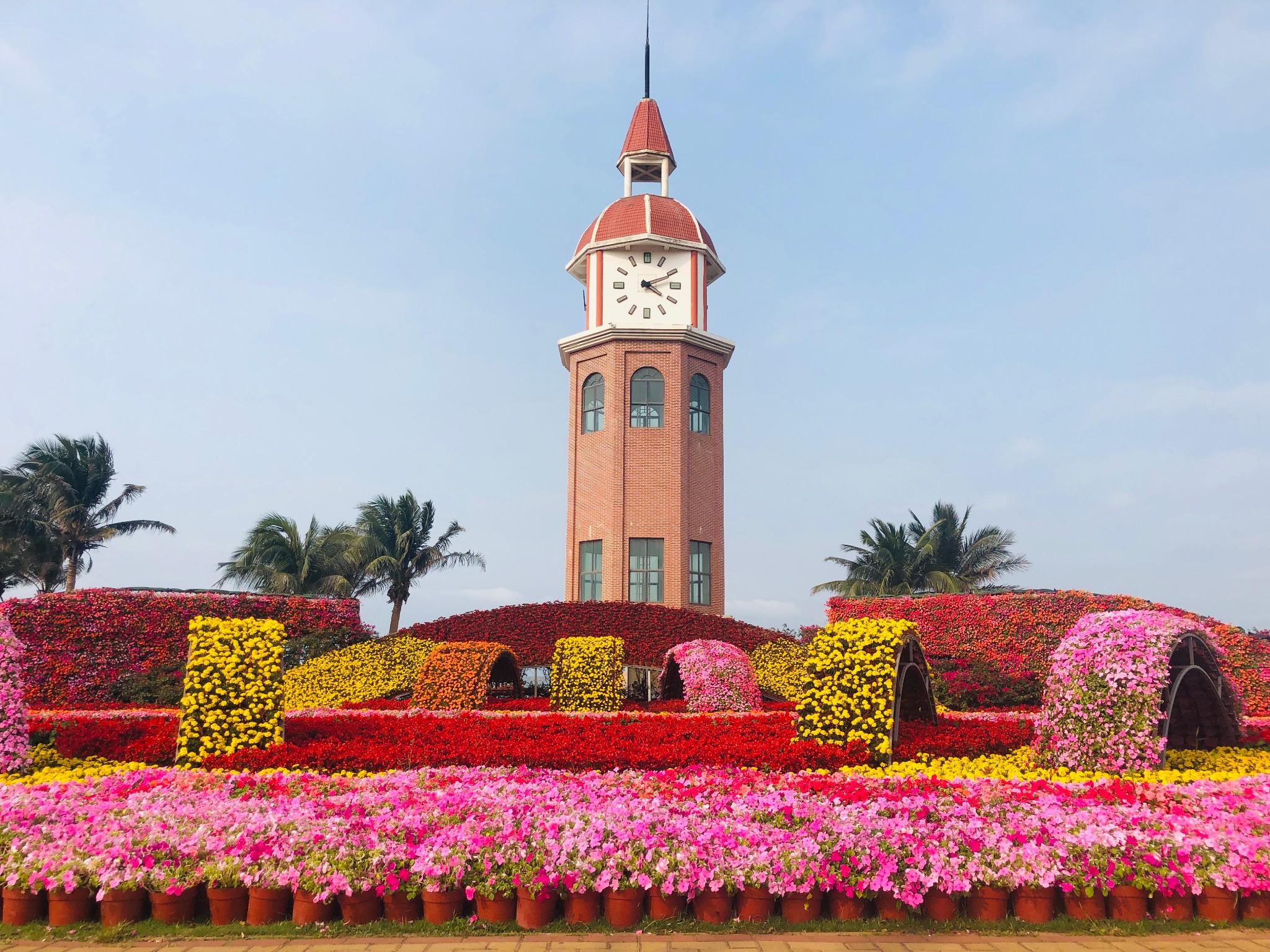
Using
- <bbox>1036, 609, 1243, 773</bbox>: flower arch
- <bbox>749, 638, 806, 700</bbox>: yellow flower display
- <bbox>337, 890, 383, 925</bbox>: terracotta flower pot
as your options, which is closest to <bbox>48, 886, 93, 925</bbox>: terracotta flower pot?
<bbox>337, 890, 383, 925</bbox>: terracotta flower pot

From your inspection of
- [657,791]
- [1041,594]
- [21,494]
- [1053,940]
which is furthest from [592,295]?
[1053,940]

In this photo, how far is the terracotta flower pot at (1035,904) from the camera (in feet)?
17.5

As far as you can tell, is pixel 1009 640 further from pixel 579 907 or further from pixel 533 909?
pixel 533 909

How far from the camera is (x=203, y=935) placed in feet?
16.8

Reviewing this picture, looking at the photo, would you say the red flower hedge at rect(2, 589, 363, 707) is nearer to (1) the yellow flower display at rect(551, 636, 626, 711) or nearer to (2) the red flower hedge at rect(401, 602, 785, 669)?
(2) the red flower hedge at rect(401, 602, 785, 669)

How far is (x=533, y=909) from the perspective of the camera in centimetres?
521

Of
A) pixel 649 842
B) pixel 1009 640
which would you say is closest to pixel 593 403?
pixel 1009 640

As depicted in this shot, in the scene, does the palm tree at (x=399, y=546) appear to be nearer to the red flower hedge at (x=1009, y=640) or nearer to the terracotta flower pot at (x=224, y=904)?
the red flower hedge at (x=1009, y=640)

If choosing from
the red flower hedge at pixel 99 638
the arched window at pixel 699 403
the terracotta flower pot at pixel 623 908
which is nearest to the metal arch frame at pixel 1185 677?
the terracotta flower pot at pixel 623 908

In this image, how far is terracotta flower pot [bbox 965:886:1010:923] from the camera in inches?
211

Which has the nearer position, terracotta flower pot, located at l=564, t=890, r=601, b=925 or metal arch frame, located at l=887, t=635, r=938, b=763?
terracotta flower pot, located at l=564, t=890, r=601, b=925

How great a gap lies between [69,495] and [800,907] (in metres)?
29.4

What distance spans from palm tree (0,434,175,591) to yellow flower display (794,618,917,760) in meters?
26.1

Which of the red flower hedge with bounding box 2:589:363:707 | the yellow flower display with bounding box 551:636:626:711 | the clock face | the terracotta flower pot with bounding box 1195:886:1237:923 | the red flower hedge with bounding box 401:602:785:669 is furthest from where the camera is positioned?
the clock face
